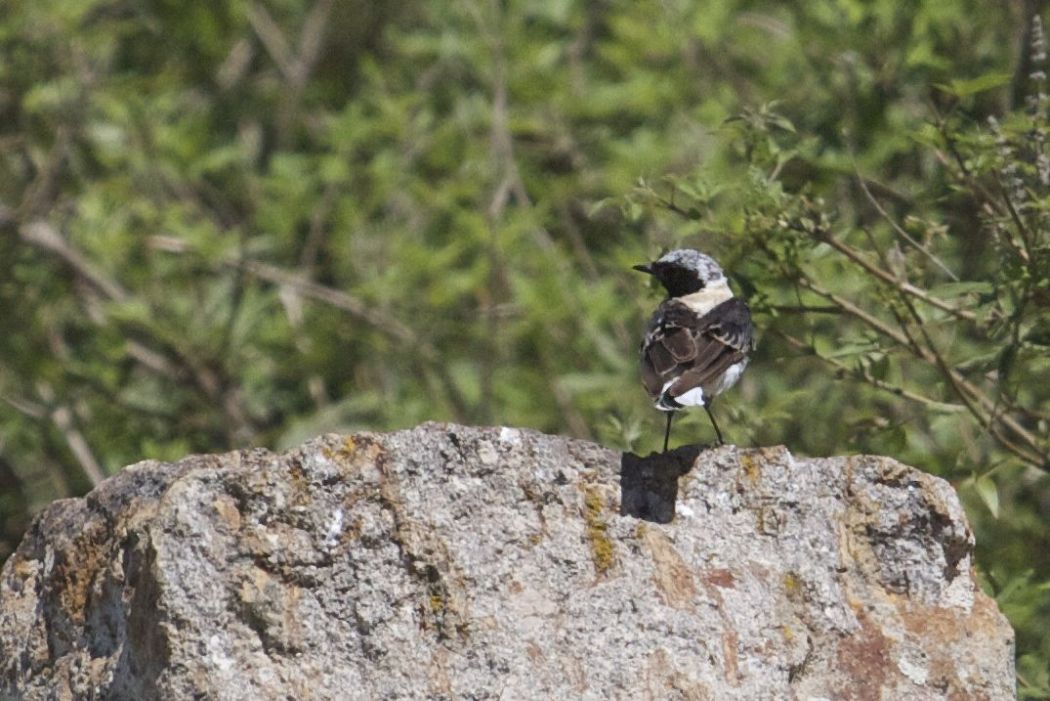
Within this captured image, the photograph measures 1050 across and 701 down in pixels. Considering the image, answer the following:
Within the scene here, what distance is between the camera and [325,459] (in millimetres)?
4820

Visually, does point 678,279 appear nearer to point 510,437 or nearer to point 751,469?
point 751,469

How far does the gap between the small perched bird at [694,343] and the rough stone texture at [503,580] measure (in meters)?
0.98

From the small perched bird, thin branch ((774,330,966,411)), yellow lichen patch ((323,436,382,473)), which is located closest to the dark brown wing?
the small perched bird

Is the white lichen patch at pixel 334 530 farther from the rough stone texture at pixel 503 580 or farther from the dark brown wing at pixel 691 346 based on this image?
the dark brown wing at pixel 691 346

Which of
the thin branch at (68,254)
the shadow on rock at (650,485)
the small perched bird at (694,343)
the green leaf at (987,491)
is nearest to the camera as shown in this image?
the shadow on rock at (650,485)

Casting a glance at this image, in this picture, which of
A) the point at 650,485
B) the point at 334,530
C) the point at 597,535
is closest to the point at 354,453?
the point at 334,530

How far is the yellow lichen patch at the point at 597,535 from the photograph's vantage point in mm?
4836

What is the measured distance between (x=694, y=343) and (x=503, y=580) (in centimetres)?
182

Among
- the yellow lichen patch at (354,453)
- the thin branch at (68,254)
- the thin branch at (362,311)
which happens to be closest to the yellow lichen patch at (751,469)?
the yellow lichen patch at (354,453)

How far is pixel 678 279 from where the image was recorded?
7043 millimetres

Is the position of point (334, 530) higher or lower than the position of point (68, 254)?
lower

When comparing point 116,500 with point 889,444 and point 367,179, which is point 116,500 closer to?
point 889,444

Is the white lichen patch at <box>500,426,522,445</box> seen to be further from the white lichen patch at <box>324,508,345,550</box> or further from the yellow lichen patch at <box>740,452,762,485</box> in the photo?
the yellow lichen patch at <box>740,452,762,485</box>

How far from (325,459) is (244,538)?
303mm
